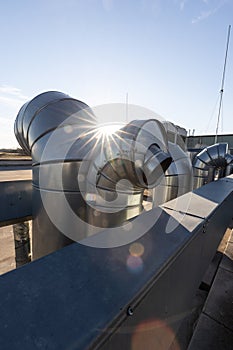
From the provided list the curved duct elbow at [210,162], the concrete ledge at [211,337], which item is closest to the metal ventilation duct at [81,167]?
the concrete ledge at [211,337]

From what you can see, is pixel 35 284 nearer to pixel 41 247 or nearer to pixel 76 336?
pixel 76 336

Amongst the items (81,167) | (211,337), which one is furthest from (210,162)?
(211,337)

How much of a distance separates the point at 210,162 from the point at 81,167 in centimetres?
443

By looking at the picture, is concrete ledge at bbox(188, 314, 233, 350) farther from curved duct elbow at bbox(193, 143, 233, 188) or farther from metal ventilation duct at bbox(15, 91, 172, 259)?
curved duct elbow at bbox(193, 143, 233, 188)

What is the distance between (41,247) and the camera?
8.24 ft

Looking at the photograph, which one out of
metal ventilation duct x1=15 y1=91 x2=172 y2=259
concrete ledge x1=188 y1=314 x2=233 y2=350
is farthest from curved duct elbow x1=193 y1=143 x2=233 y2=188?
concrete ledge x1=188 y1=314 x2=233 y2=350

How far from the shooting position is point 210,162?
5191 millimetres

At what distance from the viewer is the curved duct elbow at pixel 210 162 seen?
5090 millimetres

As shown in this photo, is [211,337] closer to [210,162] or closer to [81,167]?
[81,167]

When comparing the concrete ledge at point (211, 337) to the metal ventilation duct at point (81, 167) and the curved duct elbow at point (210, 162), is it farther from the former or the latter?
the curved duct elbow at point (210, 162)

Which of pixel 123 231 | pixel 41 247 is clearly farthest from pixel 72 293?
pixel 41 247

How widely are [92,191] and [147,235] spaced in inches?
47.1

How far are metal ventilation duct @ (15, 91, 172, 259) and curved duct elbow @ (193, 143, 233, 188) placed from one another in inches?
140

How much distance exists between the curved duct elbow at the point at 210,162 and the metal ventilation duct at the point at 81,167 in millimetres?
3557
